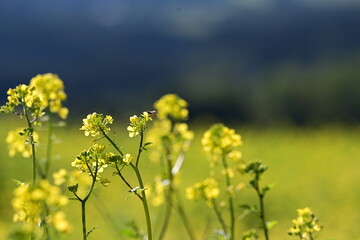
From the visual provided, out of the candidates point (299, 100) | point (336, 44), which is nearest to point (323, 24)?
point (336, 44)

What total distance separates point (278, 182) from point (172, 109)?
7.66m

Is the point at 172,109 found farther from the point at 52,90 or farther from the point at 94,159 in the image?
the point at 94,159

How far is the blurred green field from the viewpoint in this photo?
7.26 m

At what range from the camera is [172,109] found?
9.61ft

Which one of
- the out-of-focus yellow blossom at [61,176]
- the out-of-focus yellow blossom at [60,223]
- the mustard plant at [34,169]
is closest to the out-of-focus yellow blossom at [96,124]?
the mustard plant at [34,169]

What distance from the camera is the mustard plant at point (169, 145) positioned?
2.55 metres

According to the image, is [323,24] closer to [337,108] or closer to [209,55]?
Answer: [209,55]

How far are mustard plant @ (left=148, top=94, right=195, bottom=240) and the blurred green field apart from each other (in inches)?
44.9

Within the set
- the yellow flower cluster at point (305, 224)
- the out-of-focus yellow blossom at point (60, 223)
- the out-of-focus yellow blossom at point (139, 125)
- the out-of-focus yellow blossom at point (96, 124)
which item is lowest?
the out-of-focus yellow blossom at point (60, 223)

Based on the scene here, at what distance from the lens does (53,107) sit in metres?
2.77

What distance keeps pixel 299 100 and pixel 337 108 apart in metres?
4.05

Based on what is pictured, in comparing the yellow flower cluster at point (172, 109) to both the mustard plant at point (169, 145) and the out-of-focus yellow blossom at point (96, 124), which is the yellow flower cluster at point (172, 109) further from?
the out-of-focus yellow blossom at point (96, 124)

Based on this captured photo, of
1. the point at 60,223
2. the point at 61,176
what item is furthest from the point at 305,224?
the point at 60,223

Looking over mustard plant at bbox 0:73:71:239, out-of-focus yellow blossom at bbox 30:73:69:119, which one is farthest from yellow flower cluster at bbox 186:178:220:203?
out-of-focus yellow blossom at bbox 30:73:69:119
